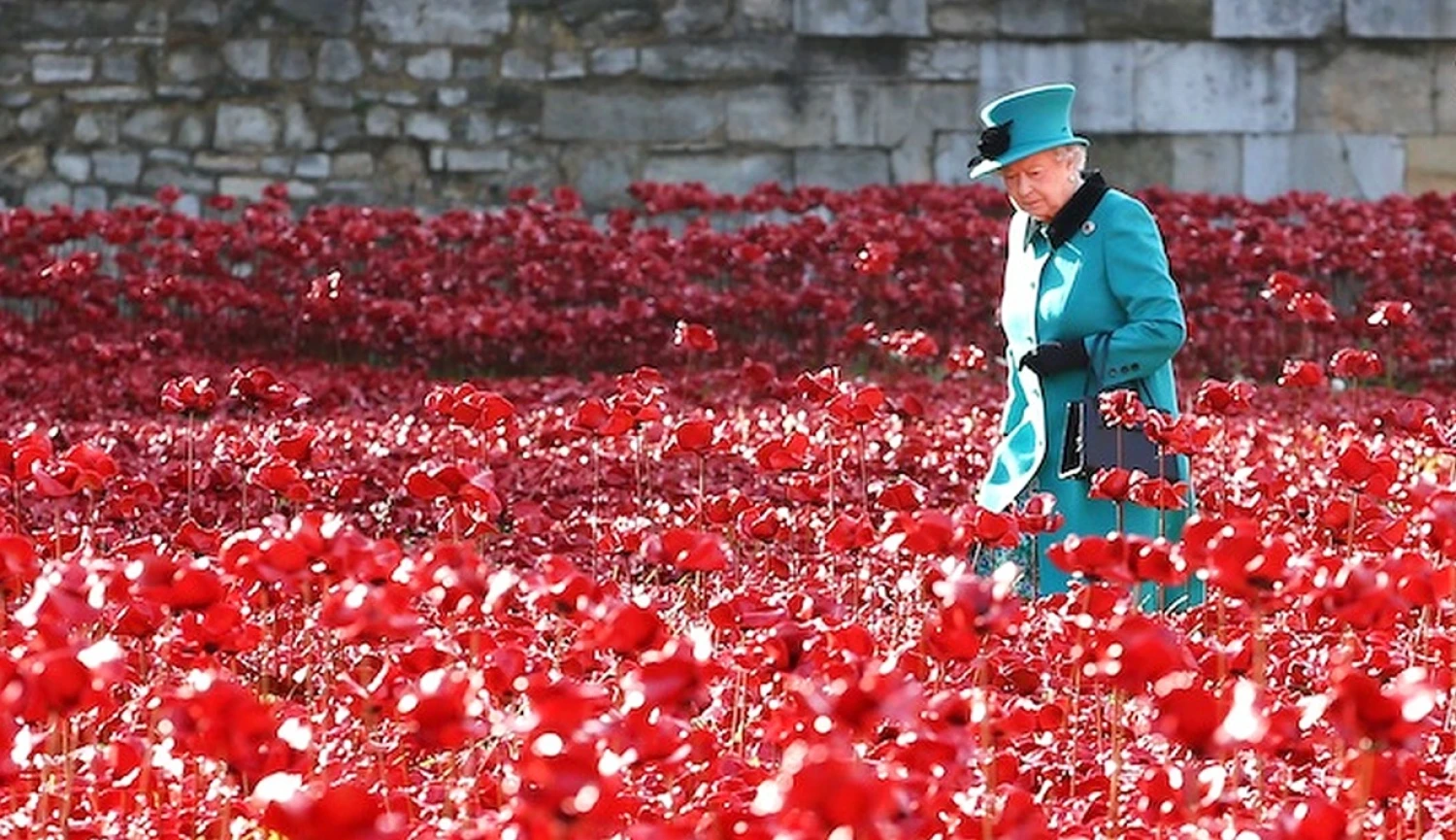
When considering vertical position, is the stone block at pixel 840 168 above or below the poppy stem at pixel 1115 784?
below

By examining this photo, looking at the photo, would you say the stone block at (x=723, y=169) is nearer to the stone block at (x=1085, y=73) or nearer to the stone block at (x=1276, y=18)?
the stone block at (x=1085, y=73)

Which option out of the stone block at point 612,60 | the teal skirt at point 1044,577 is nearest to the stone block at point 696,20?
the stone block at point 612,60

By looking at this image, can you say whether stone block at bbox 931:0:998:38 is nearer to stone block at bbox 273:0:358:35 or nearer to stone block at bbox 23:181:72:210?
stone block at bbox 273:0:358:35

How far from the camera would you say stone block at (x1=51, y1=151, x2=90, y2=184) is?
43.1 ft

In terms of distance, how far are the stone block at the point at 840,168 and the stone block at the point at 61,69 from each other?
148 inches

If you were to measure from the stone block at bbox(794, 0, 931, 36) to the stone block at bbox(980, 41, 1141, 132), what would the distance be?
403 millimetres

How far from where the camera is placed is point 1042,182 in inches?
217

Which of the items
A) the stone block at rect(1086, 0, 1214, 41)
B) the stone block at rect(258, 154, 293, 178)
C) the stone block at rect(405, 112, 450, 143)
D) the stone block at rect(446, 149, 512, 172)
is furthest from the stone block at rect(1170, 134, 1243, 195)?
the stone block at rect(258, 154, 293, 178)

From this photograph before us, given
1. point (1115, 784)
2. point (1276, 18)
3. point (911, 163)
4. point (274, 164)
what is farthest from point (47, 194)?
point (1115, 784)

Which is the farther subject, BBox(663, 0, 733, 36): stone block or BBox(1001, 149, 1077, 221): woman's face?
BBox(663, 0, 733, 36): stone block

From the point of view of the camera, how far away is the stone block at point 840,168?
13.1 m

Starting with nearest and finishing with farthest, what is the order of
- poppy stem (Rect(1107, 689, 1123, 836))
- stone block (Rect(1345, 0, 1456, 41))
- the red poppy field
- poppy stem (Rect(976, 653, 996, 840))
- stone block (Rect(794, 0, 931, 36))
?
the red poppy field < poppy stem (Rect(976, 653, 996, 840)) < poppy stem (Rect(1107, 689, 1123, 836)) < stone block (Rect(794, 0, 931, 36)) < stone block (Rect(1345, 0, 1456, 41))

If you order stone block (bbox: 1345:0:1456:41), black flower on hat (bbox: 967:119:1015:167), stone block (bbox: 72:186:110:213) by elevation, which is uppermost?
black flower on hat (bbox: 967:119:1015:167)

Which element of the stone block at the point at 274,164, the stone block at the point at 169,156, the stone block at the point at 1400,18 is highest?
the stone block at the point at 1400,18
